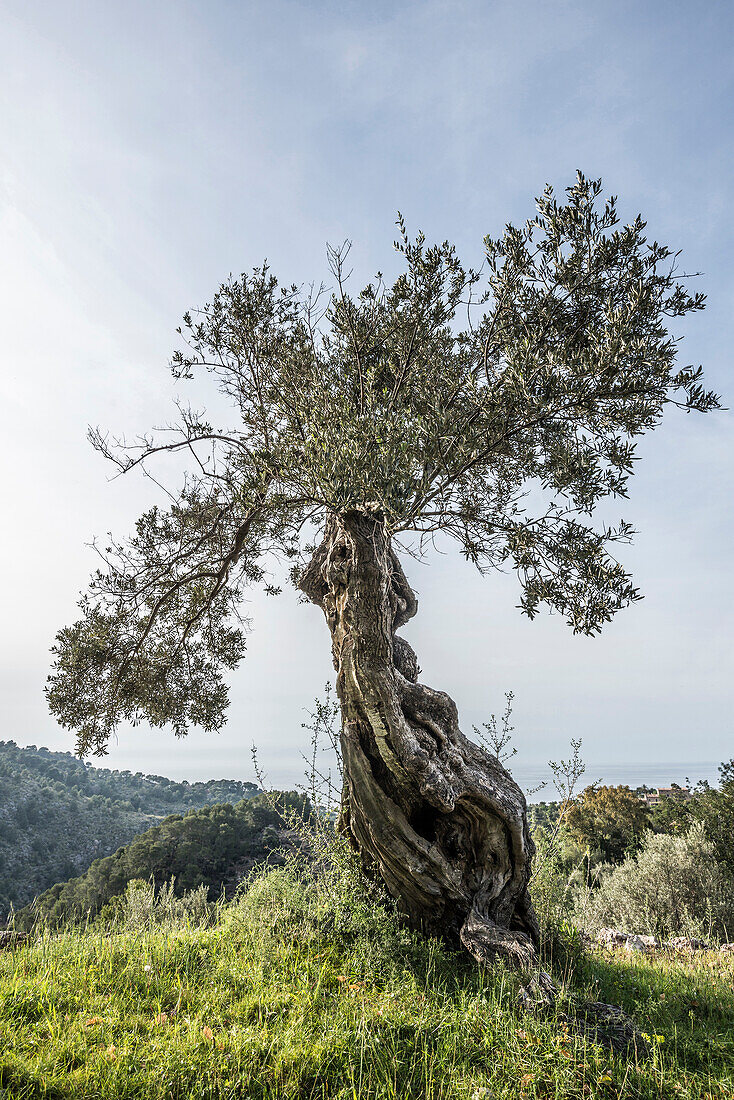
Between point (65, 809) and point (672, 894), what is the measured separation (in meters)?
47.0

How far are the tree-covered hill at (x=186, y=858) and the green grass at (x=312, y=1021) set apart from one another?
24228mm

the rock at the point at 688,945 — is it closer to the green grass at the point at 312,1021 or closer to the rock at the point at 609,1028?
the green grass at the point at 312,1021

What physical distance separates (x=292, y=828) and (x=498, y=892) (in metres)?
2.69

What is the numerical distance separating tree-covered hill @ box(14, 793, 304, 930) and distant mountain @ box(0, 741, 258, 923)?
12.3 ft

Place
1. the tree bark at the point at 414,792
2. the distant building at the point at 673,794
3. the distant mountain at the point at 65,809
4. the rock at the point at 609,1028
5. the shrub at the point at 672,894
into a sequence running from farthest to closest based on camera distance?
the distant mountain at the point at 65,809
the distant building at the point at 673,794
the shrub at the point at 672,894
the tree bark at the point at 414,792
the rock at the point at 609,1028

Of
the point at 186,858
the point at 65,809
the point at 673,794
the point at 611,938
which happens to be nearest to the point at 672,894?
the point at 611,938

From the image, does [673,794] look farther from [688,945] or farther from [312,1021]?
[312,1021]

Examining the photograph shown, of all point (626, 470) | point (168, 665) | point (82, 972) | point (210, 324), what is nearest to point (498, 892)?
point (82, 972)

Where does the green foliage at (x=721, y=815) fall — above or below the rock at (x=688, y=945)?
above

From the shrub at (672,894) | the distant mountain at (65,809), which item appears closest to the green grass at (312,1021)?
the shrub at (672,894)

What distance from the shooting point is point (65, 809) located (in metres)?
43.0

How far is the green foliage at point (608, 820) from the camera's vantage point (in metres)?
21.7

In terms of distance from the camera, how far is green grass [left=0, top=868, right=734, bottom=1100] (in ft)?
10.7

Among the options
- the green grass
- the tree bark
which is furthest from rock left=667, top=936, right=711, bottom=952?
the tree bark
